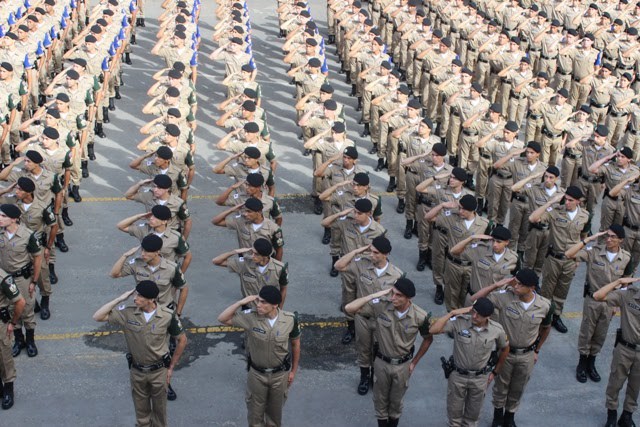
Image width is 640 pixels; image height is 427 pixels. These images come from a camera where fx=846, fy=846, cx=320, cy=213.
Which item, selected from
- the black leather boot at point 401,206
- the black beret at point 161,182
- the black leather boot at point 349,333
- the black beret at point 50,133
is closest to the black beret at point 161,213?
the black beret at point 161,182

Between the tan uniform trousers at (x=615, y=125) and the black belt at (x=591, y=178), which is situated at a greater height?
the black belt at (x=591, y=178)

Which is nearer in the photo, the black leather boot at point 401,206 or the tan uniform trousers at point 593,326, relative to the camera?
the tan uniform trousers at point 593,326

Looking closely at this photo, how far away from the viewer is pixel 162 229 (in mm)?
10461

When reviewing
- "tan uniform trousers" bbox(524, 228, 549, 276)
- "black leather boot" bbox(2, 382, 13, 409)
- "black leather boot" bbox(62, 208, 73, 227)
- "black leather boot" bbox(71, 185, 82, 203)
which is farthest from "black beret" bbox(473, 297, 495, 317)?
"black leather boot" bbox(71, 185, 82, 203)

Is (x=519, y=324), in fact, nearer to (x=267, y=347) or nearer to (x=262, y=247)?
(x=267, y=347)

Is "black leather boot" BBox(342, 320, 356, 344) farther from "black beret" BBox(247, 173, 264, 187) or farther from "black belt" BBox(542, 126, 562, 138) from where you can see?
"black belt" BBox(542, 126, 562, 138)

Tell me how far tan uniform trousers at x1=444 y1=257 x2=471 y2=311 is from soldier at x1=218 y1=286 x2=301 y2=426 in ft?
10.5

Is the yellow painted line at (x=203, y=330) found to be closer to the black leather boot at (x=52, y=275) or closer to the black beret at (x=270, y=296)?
the black leather boot at (x=52, y=275)

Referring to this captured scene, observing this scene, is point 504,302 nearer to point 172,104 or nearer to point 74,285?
point 74,285

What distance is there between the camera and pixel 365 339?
991cm

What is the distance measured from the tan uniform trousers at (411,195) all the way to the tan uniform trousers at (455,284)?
8.31 feet

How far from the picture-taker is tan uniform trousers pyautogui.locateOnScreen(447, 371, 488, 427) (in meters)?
8.82

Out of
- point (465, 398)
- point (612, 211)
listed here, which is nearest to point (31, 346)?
point (465, 398)

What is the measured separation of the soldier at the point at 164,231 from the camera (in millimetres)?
10292
